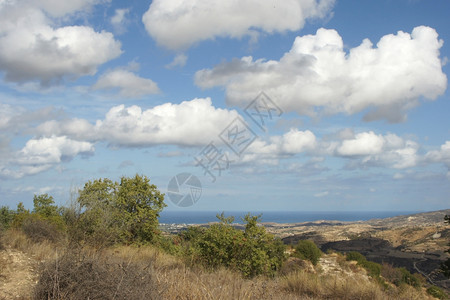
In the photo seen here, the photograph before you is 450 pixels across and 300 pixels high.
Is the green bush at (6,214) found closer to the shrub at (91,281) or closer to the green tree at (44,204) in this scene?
the green tree at (44,204)

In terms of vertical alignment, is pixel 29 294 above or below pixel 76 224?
below

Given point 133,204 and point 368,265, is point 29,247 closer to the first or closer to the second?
point 133,204

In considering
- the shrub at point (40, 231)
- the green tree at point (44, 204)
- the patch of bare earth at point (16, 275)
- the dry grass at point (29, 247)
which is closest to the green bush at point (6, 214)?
the green tree at point (44, 204)

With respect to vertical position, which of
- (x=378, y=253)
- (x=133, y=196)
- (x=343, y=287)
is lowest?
(x=378, y=253)

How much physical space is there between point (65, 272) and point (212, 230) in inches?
375

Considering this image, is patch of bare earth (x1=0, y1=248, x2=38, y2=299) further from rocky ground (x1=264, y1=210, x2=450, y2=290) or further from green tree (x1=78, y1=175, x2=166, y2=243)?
rocky ground (x1=264, y1=210, x2=450, y2=290)

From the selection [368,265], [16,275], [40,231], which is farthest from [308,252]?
[16,275]

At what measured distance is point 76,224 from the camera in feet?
48.7

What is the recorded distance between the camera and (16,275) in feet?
30.1

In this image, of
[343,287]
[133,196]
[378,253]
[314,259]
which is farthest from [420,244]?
[343,287]

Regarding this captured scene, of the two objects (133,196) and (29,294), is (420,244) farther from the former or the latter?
(29,294)

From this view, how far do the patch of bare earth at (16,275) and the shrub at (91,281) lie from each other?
67 centimetres

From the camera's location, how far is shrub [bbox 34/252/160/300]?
567 cm

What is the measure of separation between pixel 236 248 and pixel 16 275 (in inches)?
333
